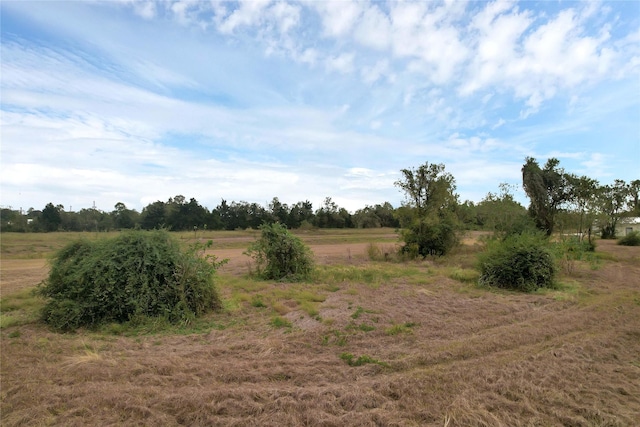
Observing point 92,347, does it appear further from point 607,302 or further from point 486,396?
point 607,302

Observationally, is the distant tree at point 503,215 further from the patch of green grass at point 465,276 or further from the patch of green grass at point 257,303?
the patch of green grass at point 257,303

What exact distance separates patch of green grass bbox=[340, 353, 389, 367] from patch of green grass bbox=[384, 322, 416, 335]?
1.34 metres

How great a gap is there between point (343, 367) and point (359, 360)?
0.30 m

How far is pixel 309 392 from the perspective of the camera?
4.04m

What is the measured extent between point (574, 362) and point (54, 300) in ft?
31.8

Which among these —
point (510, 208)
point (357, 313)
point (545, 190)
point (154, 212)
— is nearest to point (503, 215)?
point (510, 208)

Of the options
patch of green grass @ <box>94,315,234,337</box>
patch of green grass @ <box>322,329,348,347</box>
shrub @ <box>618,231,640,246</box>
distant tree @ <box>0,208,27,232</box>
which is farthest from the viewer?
distant tree @ <box>0,208,27,232</box>

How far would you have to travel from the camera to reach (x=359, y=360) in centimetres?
506

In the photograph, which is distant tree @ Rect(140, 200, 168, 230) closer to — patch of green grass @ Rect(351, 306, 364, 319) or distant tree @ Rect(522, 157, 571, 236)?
distant tree @ Rect(522, 157, 571, 236)

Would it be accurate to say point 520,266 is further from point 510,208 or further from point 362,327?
point 510,208

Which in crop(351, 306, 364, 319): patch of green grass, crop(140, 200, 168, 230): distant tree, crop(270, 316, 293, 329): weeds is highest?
crop(140, 200, 168, 230): distant tree

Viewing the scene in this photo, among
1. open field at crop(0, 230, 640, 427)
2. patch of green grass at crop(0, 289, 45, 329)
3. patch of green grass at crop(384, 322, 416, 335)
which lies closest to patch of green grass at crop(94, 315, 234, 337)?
open field at crop(0, 230, 640, 427)

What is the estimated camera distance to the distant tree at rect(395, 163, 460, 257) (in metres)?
20.9

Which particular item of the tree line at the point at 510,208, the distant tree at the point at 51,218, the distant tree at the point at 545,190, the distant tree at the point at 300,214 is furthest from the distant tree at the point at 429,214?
the distant tree at the point at 51,218
